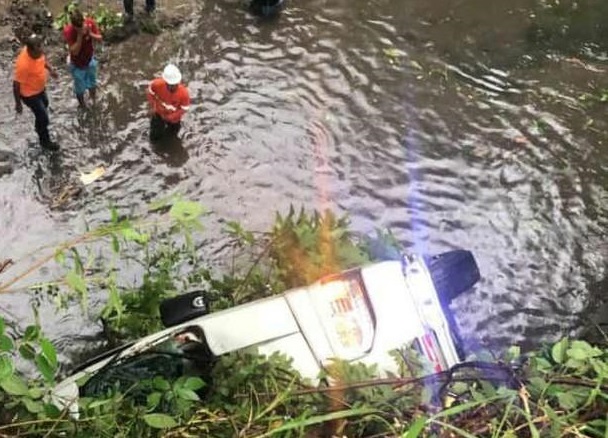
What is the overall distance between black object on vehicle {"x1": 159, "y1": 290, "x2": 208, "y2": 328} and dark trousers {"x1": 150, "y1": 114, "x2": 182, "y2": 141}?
3334 mm

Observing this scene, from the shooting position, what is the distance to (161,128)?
8.73 metres

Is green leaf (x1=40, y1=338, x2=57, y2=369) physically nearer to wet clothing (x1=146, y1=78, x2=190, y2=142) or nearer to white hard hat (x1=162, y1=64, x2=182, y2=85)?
white hard hat (x1=162, y1=64, x2=182, y2=85)

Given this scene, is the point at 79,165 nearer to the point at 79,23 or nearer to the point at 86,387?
the point at 79,23

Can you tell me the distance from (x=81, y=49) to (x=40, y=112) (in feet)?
2.77

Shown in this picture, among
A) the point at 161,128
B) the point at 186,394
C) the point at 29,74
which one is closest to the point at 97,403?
the point at 186,394

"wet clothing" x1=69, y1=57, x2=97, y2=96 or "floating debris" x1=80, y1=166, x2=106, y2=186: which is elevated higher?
"wet clothing" x1=69, y1=57, x2=97, y2=96

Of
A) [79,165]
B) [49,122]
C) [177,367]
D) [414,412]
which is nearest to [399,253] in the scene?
[177,367]

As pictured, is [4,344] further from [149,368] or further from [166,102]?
[166,102]

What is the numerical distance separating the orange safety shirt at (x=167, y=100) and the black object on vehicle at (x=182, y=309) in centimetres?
318

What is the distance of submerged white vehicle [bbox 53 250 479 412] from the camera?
16.2 ft

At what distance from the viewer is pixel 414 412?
9.18ft

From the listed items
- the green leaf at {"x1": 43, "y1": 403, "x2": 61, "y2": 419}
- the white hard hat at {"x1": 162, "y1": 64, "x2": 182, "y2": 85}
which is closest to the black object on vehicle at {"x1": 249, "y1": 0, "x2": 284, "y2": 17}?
the white hard hat at {"x1": 162, "y1": 64, "x2": 182, "y2": 85}

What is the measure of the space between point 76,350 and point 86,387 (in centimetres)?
239

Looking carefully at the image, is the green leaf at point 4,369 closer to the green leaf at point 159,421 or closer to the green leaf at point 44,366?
the green leaf at point 44,366
